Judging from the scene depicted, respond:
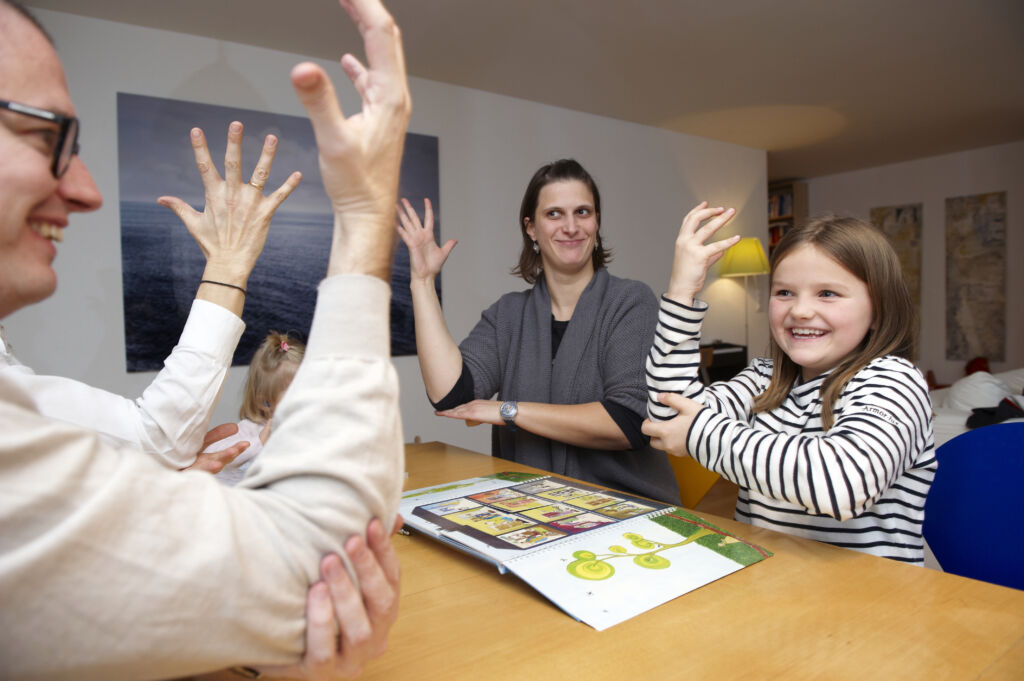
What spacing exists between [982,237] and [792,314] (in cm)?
719

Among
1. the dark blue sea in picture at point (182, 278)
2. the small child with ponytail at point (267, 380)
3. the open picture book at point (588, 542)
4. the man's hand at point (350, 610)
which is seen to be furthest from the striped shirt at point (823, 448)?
the dark blue sea in picture at point (182, 278)

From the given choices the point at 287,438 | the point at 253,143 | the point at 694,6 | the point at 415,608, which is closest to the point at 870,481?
the point at 415,608

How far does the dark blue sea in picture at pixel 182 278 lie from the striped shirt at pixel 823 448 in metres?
2.29

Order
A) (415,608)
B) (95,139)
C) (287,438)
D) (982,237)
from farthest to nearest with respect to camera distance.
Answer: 1. (982,237)
2. (95,139)
3. (415,608)
4. (287,438)

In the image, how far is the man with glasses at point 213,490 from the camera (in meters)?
0.37

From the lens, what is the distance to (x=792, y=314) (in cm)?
122

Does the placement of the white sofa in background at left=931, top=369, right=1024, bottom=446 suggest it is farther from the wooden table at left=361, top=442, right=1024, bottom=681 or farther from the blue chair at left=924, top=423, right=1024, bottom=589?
the wooden table at left=361, top=442, right=1024, bottom=681

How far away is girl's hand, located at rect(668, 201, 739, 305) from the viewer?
1.12 metres

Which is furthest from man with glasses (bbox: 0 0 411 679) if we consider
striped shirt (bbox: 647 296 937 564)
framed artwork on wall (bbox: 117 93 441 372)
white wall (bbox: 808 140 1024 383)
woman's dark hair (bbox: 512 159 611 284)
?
white wall (bbox: 808 140 1024 383)

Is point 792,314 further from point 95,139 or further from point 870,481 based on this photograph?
point 95,139

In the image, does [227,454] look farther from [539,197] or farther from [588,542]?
[539,197]

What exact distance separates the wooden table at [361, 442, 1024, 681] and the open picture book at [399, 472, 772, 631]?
0.03m

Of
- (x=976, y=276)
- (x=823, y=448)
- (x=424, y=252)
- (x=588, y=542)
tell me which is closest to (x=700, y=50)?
(x=424, y=252)

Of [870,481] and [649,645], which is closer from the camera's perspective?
[649,645]
